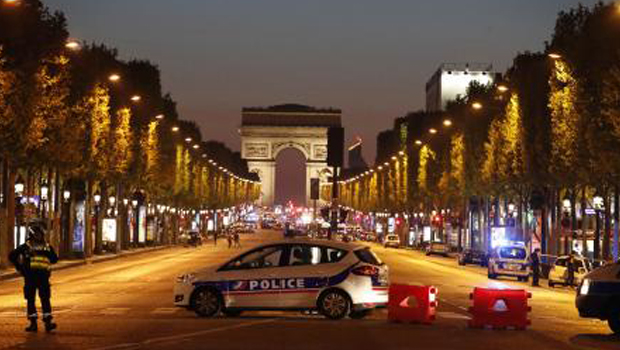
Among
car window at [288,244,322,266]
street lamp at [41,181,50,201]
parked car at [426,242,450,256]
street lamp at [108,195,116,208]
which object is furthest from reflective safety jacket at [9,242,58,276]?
parked car at [426,242,450,256]

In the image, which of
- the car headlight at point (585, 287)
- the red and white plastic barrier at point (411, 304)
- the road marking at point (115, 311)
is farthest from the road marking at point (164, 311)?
the car headlight at point (585, 287)

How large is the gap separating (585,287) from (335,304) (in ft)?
17.0

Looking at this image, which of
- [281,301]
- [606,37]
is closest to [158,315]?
[281,301]

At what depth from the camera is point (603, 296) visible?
25.8 metres

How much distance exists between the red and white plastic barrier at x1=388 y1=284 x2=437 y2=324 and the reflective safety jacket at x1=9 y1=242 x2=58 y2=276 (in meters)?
7.55

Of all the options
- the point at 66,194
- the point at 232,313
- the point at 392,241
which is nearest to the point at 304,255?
the point at 232,313

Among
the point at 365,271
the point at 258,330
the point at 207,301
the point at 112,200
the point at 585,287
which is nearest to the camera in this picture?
the point at 258,330

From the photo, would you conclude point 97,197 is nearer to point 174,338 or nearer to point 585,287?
point 585,287

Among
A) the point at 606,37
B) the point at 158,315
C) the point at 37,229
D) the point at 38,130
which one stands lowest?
the point at 158,315

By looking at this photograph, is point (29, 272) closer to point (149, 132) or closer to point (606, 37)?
point (606, 37)

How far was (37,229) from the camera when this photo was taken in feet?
78.2

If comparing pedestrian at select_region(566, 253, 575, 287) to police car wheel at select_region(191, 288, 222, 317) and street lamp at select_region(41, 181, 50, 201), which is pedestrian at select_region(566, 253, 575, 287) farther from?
street lamp at select_region(41, 181, 50, 201)

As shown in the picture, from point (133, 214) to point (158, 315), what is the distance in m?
79.9

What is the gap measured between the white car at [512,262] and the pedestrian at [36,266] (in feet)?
119
